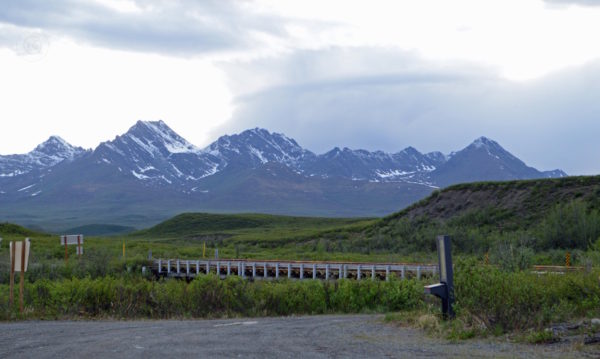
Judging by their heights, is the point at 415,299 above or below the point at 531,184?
below

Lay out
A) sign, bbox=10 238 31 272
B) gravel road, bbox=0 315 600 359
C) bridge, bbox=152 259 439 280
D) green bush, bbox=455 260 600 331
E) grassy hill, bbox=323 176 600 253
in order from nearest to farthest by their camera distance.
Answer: gravel road, bbox=0 315 600 359, green bush, bbox=455 260 600 331, sign, bbox=10 238 31 272, bridge, bbox=152 259 439 280, grassy hill, bbox=323 176 600 253

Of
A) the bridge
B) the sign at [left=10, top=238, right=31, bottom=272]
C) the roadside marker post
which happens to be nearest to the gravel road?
the roadside marker post

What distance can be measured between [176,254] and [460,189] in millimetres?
36008

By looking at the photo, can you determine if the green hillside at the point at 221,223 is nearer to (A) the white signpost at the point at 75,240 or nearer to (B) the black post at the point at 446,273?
(A) the white signpost at the point at 75,240

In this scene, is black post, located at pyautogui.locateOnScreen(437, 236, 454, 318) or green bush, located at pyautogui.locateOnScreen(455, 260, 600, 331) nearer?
green bush, located at pyautogui.locateOnScreen(455, 260, 600, 331)

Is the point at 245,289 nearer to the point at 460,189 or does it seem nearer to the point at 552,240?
the point at 552,240

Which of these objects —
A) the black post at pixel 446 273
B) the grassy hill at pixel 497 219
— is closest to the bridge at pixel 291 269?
the grassy hill at pixel 497 219

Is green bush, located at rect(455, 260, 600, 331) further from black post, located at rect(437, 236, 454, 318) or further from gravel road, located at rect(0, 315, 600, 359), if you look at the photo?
gravel road, located at rect(0, 315, 600, 359)

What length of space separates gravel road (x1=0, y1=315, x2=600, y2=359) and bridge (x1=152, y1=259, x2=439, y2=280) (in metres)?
16.0

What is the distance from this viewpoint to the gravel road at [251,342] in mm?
12188

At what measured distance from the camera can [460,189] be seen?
84.6 m

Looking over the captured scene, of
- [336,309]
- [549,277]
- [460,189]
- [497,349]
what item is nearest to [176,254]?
[460,189]

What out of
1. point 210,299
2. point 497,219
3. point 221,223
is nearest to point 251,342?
point 210,299

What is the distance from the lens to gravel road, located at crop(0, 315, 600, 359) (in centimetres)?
1219
